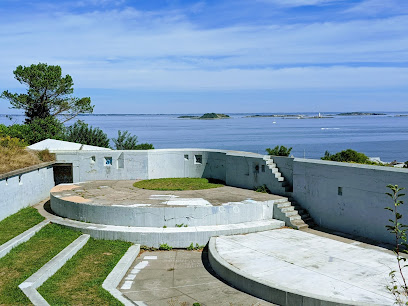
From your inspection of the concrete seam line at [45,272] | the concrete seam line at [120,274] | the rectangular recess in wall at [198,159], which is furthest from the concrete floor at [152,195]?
the rectangular recess in wall at [198,159]

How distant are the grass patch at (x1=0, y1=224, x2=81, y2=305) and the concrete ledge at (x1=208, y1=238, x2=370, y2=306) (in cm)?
397

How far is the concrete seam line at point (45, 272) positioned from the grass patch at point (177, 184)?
4.98m

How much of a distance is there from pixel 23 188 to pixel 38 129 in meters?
18.1

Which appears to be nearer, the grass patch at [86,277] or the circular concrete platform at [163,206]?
the grass patch at [86,277]

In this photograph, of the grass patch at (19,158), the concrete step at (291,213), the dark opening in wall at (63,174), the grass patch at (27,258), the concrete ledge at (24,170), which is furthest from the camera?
the dark opening in wall at (63,174)

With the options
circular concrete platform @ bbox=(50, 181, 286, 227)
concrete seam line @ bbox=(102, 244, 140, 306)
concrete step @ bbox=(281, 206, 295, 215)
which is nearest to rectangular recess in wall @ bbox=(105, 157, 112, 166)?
circular concrete platform @ bbox=(50, 181, 286, 227)

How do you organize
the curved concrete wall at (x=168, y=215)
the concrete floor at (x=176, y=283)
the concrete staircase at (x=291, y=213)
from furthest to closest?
the concrete staircase at (x=291, y=213)
the curved concrete wall at (x=168, y=215)
the concrete floor at (x=176, y=283)

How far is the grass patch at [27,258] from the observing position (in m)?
7.57

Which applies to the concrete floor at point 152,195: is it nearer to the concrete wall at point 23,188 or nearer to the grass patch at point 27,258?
the concrete wall at point 23,188

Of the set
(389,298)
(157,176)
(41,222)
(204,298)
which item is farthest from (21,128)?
(389,298)

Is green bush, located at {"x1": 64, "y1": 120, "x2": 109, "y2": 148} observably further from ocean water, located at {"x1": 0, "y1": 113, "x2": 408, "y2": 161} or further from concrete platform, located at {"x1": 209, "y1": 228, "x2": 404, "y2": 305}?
concrete platform, located at {"x1": 209, "y1": 228, "x2": 404, "y2": 305}

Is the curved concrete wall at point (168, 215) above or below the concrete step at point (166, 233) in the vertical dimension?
above

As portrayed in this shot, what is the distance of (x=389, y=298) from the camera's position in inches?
286

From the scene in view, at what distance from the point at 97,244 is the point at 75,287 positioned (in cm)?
294
